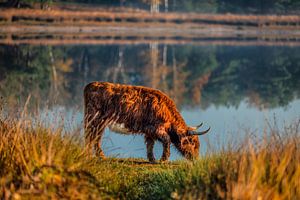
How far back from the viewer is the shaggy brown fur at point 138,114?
35.6ft

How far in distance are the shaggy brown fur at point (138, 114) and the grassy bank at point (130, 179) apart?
2.33 meters

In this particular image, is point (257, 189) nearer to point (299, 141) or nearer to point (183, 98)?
point (299, 141)

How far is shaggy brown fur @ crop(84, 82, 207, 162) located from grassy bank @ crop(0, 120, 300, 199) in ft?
7.64

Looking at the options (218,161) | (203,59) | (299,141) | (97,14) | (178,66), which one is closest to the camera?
(218,161)

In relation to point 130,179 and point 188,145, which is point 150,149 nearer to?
point 188,145

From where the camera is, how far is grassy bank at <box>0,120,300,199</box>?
6301 mm

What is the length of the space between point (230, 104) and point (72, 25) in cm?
3853

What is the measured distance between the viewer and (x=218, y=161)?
7500 millimetres

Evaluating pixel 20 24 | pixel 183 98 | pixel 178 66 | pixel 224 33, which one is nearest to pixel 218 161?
pixel 183 98

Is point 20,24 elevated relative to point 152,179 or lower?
elevated

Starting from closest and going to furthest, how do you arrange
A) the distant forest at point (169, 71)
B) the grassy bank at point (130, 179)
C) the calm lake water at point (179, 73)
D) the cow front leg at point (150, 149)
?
the grassy bank at point (130, 179) → the cow front leg at point (150, 149) → the calm lake water at point (179, 73) → the distant forest at point (169, 71)

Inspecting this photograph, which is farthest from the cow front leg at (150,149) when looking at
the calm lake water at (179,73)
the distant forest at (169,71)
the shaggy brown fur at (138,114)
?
the distant forest at (169,71)

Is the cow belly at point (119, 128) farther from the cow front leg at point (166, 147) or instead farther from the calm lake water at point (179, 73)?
the calm lake water at point (179, 73)

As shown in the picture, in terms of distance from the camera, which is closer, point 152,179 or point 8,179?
point 8,179
